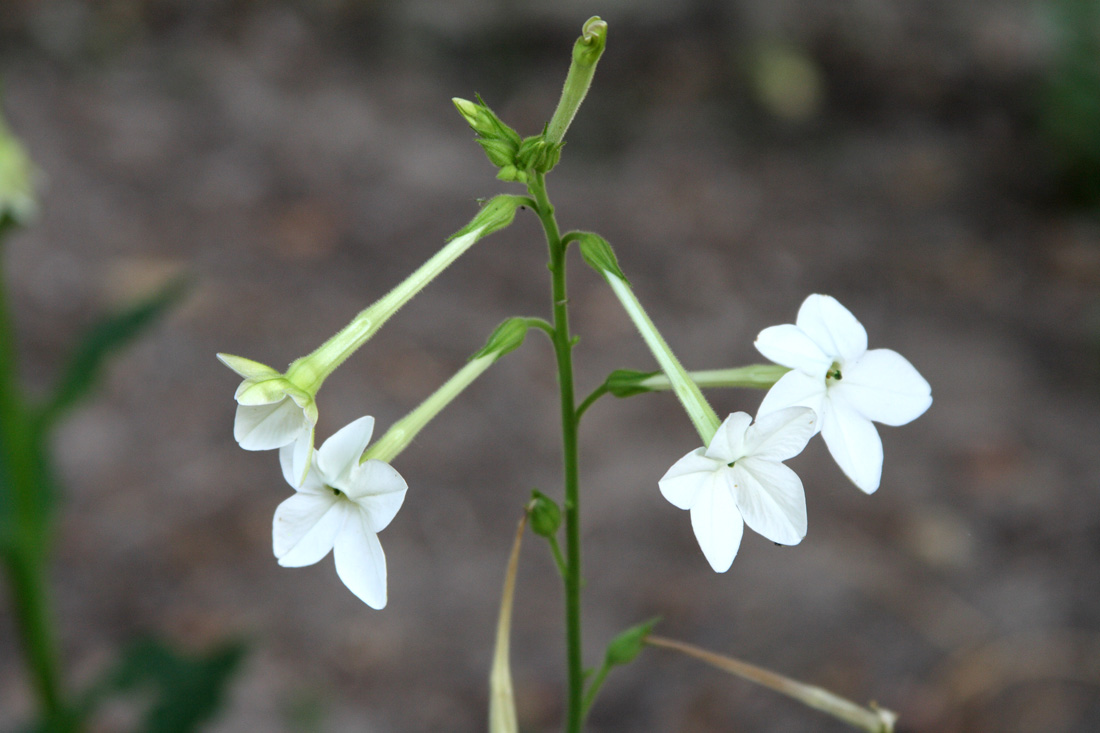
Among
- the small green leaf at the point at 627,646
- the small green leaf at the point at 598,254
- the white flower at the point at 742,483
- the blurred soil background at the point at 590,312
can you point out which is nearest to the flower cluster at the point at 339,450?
the small green leaf at the point at 598,254

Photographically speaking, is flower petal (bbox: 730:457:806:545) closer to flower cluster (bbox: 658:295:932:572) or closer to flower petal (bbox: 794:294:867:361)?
flower cluster (bbox: 658:295:932:572)

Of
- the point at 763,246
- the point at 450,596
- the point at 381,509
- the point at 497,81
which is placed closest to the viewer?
the point at 381,509

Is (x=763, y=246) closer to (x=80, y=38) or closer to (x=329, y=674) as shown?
(x=329, y=674)

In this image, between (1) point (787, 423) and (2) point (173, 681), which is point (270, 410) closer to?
(1) point (787, 423)

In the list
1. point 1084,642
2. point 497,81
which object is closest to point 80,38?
point 497,81

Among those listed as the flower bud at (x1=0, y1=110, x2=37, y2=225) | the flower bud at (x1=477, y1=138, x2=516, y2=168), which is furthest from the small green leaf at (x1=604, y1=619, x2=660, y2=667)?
the flower bud at (x1=0, y1=110, x2=37, y2=225)

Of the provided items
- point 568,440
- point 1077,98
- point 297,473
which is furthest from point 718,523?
point 1077,98

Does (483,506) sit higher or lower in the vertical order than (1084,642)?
lower
